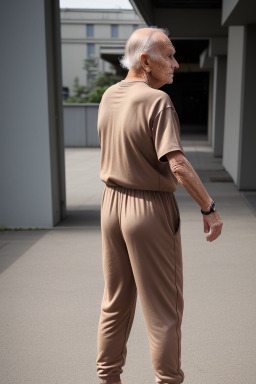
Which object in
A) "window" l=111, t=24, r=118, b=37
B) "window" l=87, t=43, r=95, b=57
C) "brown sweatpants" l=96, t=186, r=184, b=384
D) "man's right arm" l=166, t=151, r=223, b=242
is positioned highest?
"window" l=111, t=24, r=118, b=37

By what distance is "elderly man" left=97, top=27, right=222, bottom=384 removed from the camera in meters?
2.19

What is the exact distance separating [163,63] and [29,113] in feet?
14.6

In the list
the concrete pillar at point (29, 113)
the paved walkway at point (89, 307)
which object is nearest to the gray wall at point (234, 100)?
the paved walkway at point (89, 307)

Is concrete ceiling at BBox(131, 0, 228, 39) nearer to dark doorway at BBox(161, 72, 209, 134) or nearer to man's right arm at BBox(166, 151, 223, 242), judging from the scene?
man's right arm at BBox(166, 151, 223, 242)

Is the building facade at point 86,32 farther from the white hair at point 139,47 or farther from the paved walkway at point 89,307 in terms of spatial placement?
the white hair at point 139,47

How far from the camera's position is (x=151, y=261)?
2.33 metres

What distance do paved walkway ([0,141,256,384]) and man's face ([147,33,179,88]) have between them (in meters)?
1.84

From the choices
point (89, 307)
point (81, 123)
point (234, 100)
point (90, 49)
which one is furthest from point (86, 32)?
point (89, 307)

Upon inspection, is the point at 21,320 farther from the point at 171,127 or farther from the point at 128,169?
the point at 171,127

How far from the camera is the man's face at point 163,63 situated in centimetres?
228

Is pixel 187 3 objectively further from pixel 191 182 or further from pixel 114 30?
pixel 114 30

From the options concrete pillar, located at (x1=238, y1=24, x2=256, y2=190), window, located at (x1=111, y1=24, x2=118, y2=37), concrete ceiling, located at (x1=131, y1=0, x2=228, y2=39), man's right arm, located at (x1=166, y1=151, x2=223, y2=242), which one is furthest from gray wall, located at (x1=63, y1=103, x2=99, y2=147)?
window, located at (x1=111, y1=24, x2=118, y2=37)

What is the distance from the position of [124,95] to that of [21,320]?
2.31 meters

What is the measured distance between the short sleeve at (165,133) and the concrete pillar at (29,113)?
14.7 ft
